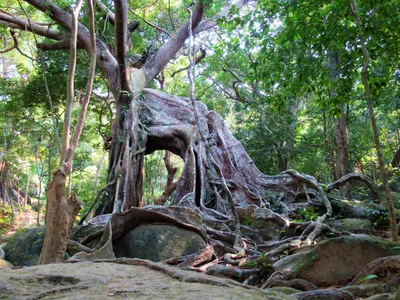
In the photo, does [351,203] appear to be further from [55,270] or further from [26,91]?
[26,91]

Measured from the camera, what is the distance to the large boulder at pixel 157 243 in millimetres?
4453

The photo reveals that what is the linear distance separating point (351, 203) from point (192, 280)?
5.40m

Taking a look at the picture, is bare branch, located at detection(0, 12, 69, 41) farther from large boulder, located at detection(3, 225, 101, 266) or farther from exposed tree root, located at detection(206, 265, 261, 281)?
exposed tree root, located at detection(206, 265, 261, 281)

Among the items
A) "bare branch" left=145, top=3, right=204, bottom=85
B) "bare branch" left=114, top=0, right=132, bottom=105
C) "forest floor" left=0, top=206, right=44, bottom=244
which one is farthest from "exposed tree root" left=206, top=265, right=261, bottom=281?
"forest floor" left=0, top=206, right=44, bottom=244

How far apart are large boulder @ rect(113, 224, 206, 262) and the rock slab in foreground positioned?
2.06 metres

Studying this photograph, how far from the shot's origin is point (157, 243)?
4.53 m

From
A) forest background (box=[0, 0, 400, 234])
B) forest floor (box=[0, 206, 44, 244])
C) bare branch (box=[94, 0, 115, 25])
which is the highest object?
bare branch (box=[94, 0, 115, 25])

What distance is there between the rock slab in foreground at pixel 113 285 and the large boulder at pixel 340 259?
3.65ft

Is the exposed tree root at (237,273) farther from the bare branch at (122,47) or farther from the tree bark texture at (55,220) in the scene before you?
the bare branch at (122,47)

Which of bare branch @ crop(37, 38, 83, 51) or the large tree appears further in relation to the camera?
bare branch @ crop(37, 38, 83, 51)

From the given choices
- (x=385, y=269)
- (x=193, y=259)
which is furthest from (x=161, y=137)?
(x=385, y=269)

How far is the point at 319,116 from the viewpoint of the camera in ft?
40.3

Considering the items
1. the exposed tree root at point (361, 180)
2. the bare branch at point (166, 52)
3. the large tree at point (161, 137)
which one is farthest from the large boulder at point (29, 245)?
the bare branch at point (166, 52)

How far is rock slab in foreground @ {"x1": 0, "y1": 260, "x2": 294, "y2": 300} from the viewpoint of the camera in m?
1.66
